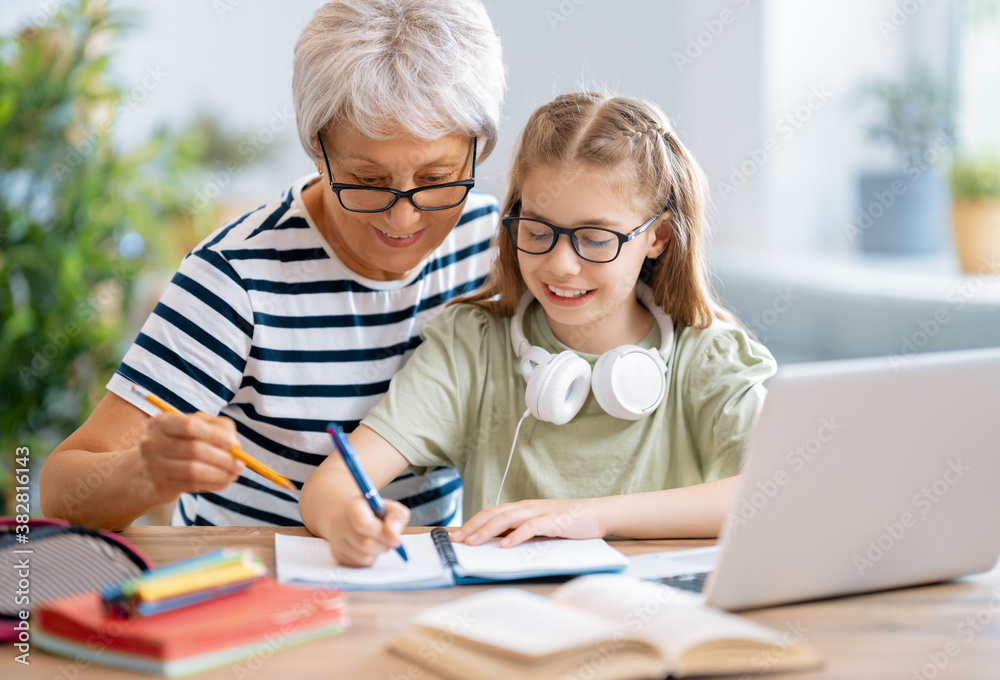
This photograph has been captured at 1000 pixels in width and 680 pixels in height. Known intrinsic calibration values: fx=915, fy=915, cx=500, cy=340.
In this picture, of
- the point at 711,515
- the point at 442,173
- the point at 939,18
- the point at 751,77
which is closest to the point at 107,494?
the point at 442,173

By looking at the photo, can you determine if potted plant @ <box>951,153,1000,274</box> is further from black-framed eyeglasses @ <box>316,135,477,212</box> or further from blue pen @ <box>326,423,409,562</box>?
blue pen @ <box>326,423,409,562</box>

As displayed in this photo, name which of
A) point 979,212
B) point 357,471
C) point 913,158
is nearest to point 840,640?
point 357,471

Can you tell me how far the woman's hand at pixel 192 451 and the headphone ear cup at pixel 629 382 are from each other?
0.52 meters

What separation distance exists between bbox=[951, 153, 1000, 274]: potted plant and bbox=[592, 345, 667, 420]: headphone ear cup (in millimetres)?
1730

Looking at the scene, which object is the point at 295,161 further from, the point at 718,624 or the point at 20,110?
the point at 718,624

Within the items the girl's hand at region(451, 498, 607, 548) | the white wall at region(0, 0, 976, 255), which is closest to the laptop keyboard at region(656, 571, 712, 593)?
the girl's hand at region(451, 498, 607, 548)

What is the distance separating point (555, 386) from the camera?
126cm

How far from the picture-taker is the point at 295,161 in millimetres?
3629

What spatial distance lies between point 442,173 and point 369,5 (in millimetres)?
273

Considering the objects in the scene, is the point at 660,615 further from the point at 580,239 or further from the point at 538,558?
the point at 580,239

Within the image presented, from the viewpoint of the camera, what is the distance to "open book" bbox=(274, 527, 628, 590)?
0.96 metres

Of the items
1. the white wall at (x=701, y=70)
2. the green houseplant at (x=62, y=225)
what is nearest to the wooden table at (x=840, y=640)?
the green houseplant at (x=62, y=225)

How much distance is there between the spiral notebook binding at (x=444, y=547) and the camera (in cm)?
101

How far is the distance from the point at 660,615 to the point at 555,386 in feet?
1.70
